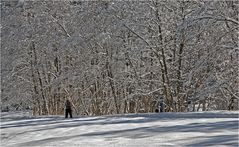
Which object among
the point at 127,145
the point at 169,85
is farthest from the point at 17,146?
the point at 169,85

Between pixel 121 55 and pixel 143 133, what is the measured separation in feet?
48.2

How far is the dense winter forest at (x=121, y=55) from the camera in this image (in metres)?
22.9

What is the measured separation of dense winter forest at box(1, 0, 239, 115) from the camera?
22.9 metres

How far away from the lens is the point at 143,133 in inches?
585

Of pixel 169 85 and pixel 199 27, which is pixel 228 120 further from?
pixel 169 85

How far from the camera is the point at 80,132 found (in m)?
16.8

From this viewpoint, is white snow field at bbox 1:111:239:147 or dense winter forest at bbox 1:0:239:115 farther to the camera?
dense winter forest at bbox 1:0:239:115

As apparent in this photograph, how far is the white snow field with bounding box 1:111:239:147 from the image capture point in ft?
42.1

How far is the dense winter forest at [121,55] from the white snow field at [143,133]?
4823mm

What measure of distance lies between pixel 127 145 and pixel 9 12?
28.9 metres

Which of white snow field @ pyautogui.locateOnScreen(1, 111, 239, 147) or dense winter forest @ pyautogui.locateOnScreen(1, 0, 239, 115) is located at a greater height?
Result: dense winter forest @ pyautogui.locateOnScreen(1, 0, 239, 115)

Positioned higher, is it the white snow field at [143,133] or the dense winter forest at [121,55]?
the dense winter forest at [121,55]

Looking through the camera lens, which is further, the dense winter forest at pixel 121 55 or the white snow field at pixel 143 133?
the dense winter forest at pixel 121 55

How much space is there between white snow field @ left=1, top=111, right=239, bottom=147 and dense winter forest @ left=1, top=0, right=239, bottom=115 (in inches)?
190
